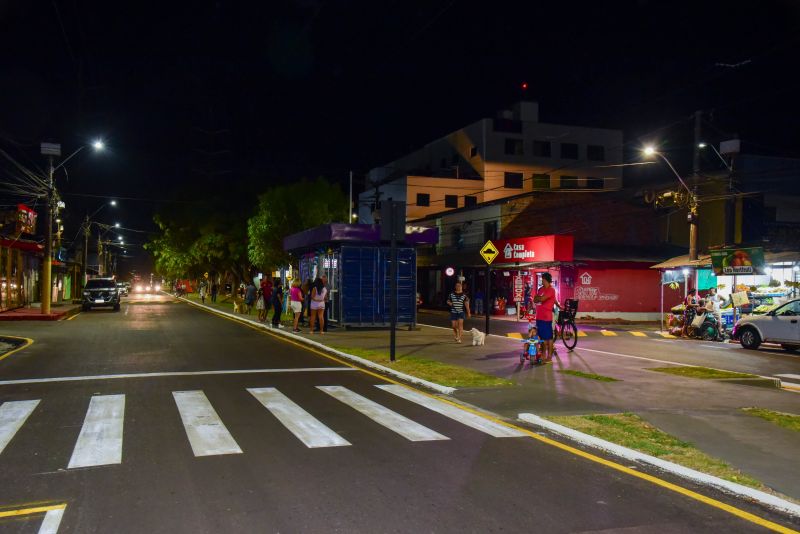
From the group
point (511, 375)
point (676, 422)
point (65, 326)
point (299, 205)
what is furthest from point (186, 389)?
point (299, 205)

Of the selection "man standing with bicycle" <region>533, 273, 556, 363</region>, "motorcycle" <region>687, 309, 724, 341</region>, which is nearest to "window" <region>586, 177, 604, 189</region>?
"motorcycle" <region>687, 309, 724, 341</region>

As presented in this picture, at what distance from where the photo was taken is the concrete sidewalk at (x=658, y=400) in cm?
680

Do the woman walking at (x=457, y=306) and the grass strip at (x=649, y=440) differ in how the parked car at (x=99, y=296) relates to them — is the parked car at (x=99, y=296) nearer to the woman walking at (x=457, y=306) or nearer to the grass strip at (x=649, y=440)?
the woman walking at (x=457, y=306)

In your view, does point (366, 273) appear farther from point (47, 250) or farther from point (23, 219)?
point (23, 219)

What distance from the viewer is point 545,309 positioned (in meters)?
13.6

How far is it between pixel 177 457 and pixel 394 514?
2635 millimetres

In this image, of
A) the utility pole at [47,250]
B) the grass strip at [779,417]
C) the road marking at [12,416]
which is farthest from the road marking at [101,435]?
the utility pole at [47,250]

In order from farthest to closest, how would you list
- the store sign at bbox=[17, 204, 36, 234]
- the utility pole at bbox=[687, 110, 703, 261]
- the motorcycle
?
1. the store sign at bbox=[17, 204, 36, 234]
2. the utility pole at bbox=[687, 110, 703, 261]
3. the motorcycle

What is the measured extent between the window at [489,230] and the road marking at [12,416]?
34563 millimetres

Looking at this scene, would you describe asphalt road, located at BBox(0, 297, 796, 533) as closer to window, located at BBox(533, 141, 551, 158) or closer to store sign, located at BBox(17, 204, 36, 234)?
store sign, located at BBox(17, 204, 36, 234)

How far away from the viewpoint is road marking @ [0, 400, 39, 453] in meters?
7.19

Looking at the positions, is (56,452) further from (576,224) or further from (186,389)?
(576,224)

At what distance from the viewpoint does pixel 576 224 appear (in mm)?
39125

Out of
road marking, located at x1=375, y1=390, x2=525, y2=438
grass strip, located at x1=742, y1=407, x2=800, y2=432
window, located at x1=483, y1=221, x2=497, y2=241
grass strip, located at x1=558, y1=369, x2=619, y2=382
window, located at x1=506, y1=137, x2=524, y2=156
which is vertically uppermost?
window, located at x1=506, y1=137, x2=524, y2=156
